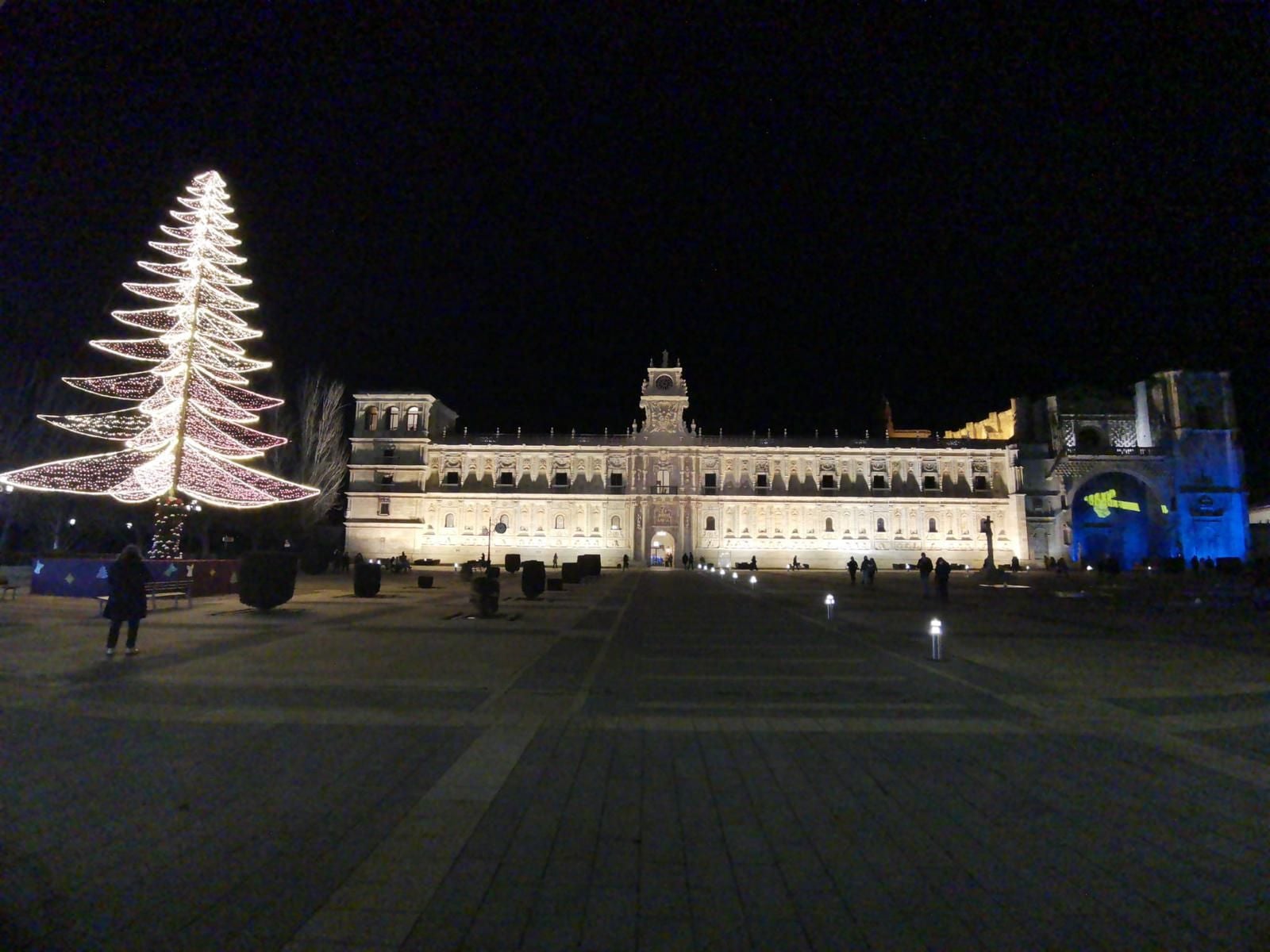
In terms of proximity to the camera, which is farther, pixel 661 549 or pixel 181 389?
pixel 661 549

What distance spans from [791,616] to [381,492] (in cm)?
5757

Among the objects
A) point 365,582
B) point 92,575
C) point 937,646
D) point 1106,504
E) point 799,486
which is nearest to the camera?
point 937,646

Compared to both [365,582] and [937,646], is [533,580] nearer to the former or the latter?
[365,582]

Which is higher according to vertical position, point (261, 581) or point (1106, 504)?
point (1106, 504)

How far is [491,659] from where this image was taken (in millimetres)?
11094

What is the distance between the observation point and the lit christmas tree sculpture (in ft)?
74.5

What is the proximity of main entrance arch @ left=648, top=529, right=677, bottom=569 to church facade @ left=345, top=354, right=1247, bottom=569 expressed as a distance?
19 centimetres

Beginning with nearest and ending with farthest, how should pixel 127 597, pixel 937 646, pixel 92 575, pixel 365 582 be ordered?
pixel 127 597
pixel 937 646
pixel 92 575
pixel 365 582

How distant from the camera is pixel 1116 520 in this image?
6719cm

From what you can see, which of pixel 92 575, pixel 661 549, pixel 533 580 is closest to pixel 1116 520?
pixel 661 549

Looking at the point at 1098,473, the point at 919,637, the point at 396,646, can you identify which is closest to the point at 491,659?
the point at 396,646

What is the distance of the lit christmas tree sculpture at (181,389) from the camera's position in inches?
894

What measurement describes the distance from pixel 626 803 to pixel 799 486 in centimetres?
6661

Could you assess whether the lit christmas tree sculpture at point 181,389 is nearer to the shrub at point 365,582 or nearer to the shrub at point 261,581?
the shrub at point 365,582
